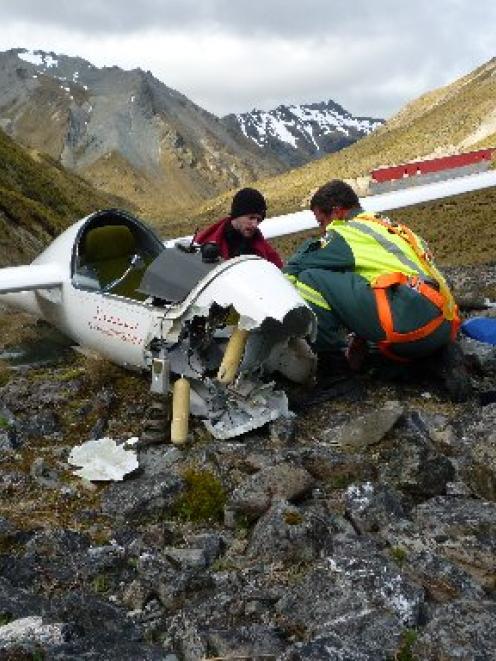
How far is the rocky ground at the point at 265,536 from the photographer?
4387 mm

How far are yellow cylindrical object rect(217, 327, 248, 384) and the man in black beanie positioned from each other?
1.97m

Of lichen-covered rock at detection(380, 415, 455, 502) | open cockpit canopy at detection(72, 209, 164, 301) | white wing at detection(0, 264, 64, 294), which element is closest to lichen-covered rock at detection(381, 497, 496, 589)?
lichen-covered rock at detection(380, 415, 455, 502)

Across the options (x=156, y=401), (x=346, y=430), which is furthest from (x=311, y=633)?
(x=156, y=401)

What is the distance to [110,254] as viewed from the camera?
11.5 meters

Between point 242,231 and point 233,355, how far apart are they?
7.54 ft

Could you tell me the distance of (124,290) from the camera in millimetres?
10859

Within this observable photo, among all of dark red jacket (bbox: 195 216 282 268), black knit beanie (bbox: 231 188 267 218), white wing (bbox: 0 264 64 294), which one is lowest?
white wing (bbox: 0 264 64 294)

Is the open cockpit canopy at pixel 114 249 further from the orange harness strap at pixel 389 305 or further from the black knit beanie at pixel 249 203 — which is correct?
the orange harness strap at pixel 389 305

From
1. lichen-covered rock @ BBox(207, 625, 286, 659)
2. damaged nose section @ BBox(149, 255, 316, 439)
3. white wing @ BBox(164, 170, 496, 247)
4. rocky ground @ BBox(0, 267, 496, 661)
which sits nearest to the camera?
lichen-covered rock @ BBox(207, 625, 286, 659)

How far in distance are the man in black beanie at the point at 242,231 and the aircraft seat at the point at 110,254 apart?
90.8 inches

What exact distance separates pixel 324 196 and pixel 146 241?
4075mm

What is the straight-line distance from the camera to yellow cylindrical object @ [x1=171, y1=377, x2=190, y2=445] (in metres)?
7.33

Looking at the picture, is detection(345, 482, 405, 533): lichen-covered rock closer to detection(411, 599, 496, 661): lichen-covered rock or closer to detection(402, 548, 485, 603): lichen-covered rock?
detection(402, 548, 485, 603): lichen-covered rock

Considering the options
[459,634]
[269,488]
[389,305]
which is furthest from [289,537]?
[389,305]
